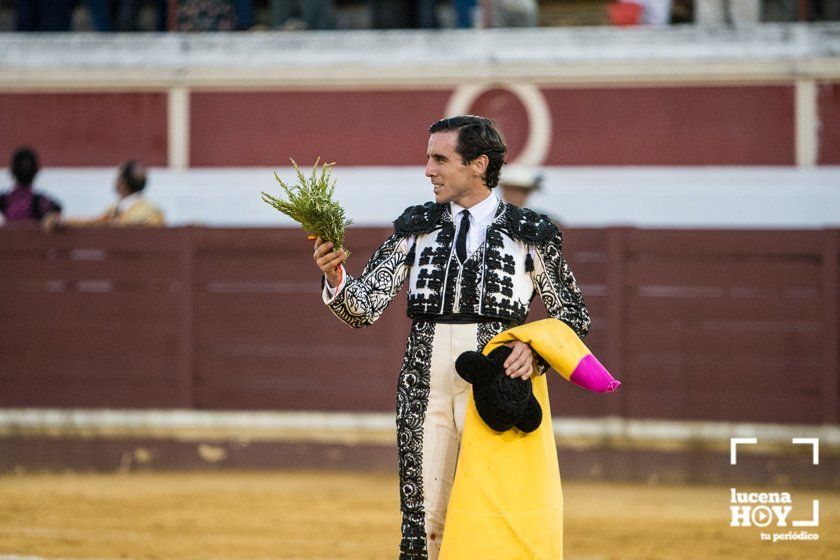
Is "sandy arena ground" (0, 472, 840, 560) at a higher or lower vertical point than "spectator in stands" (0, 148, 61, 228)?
lower

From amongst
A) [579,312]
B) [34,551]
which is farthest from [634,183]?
[579,312]

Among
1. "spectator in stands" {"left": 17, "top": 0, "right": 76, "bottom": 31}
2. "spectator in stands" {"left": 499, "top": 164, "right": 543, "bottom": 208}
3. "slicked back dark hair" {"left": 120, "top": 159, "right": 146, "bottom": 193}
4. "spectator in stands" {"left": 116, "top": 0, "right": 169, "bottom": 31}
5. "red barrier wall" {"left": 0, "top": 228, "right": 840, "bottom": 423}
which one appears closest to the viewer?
"spectator in stands" {"left": 499, "top": 164, "right": 543, "bottom": 208}

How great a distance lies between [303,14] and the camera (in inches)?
384

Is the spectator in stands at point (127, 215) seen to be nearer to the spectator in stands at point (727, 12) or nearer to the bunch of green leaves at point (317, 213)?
the spectator in stands at point (727, 12)

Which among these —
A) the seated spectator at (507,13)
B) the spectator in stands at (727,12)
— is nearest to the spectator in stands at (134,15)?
the seated spectator at (507,13)

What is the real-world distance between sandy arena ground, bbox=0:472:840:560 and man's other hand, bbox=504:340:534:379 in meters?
2.27

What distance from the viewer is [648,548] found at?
5.77m

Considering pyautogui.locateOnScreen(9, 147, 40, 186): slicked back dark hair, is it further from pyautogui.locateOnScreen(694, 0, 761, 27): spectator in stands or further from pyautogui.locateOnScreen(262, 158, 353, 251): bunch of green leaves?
pyautogui.locateOnScreen(262, 158, 353, 251): bunch of green leaves

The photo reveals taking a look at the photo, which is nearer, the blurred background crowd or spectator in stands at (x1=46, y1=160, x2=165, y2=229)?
spectator in stands at (x1=46, y1=160, x2=165, y2=229)

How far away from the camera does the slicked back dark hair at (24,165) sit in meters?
8.46

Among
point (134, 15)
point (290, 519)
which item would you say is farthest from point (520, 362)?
point (134, 15)

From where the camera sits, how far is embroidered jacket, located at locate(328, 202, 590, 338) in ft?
11.6

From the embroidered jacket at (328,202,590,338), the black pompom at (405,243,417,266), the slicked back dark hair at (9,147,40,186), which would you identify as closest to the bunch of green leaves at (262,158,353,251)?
the embroidered jacket at (328,202,590,338)

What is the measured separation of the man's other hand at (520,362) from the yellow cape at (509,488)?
0.07ft
